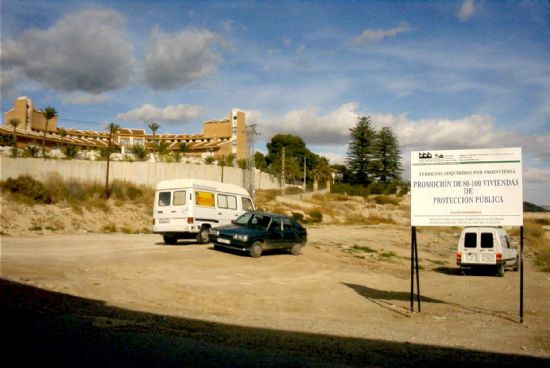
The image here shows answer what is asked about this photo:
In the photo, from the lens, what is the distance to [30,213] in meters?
35.5

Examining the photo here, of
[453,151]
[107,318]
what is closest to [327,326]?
[107,318]

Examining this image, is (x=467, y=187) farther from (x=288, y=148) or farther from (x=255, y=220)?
(x=288, y=148)

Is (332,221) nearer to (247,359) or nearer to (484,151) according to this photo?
(484,151)

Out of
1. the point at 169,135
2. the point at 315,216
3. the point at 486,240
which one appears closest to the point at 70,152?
the point at 315,216

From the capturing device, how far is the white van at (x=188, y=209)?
20.3m

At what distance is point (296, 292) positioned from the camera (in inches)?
501

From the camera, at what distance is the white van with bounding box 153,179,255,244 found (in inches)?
798

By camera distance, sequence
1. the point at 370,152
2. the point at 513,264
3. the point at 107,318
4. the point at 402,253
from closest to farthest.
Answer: the point at 107,318
the point at 513,264
the point at 402,253
the point at 370,152

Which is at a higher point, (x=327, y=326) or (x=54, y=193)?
(x=54, y=193)

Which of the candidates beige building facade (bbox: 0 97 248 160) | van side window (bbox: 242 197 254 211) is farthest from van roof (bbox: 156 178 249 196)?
beige building facade (bbox: 0 97 248 160)

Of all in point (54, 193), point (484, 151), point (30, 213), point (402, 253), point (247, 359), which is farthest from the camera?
point (54, 193)

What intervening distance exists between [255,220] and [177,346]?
528 inches

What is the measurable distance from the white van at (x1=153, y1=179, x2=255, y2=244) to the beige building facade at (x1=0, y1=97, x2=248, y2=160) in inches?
2718

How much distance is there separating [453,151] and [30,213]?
1285 inches
